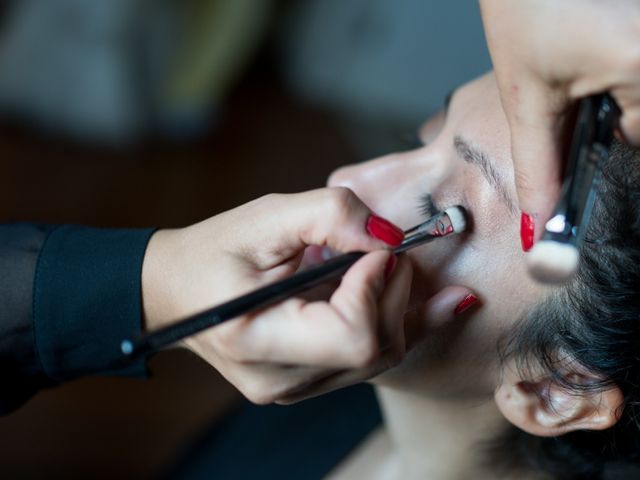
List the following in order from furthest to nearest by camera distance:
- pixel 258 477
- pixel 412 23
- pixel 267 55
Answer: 1. pixel 267 55
2. pixel 412 23
3. pixel 258 477

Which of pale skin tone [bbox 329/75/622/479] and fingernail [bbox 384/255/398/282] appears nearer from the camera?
fingernail [bbox 384/255/398/282]

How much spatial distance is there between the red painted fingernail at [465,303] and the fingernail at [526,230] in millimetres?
71

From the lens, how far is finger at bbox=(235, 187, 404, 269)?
2.06 feet

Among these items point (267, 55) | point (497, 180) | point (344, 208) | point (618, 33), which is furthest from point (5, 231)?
point (267, 55)

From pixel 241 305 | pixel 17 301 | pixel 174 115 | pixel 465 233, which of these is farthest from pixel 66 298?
pixel 174 115

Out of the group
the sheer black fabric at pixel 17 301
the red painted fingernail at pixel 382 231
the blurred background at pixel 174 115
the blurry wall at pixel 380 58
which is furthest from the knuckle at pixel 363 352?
the blurry wall at pixel 380 58

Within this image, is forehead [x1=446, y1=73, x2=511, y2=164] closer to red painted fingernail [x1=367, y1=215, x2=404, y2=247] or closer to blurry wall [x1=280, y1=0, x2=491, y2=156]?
red painted fingernail [x1=367, y1=215, x2=404, y2=247]

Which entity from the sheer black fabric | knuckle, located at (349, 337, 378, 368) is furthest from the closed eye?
the sheer black fabric

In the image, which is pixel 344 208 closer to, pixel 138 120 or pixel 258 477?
pixel 258 477

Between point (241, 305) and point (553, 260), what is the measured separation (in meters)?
0.22

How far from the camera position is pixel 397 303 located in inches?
24.7

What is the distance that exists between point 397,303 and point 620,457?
417mm

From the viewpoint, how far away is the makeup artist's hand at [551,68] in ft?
1.75

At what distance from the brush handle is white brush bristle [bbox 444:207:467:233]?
0.43 feet
